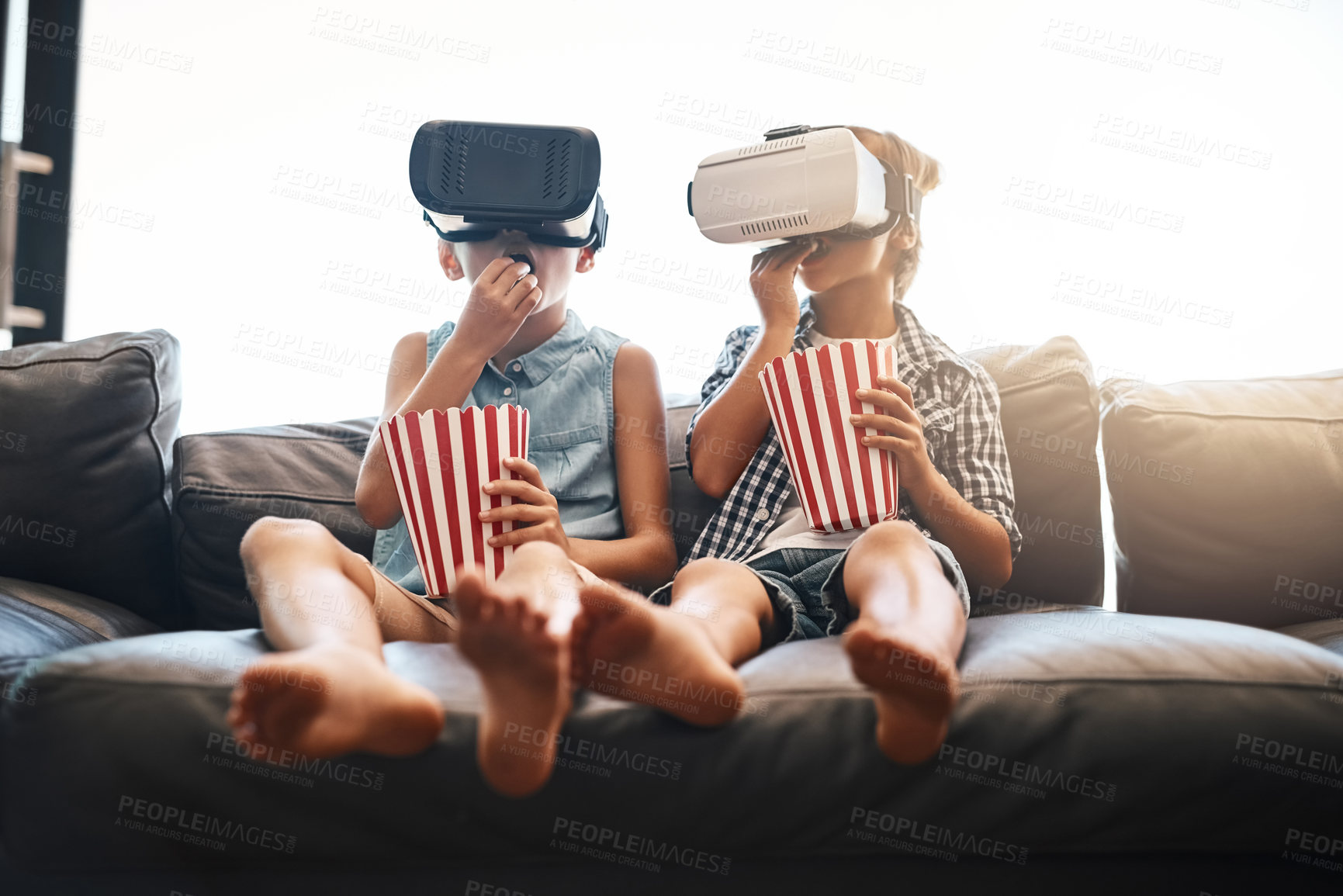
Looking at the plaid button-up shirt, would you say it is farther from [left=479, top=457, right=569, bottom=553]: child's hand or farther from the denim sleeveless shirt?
[left=479, top=457, right=569, bottom=553]: child's hand

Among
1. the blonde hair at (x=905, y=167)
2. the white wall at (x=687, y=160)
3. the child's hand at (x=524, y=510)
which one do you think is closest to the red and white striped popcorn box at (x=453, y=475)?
the child's hand at (x=524, y=510)

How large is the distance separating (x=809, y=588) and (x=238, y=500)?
0.83 m

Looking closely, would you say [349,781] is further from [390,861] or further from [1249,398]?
[1249,398]

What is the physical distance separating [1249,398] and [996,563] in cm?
54

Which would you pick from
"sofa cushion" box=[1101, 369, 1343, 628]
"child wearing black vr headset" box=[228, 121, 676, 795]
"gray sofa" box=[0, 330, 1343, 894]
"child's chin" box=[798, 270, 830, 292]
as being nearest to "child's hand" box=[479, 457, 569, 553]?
"child wearing black vr headset" box=[228, 121, 676, 795]

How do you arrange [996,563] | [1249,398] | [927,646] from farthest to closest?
[1249,398] < [996,563] < [927,646]

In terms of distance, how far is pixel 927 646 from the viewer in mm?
649

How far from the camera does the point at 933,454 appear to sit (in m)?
1.14

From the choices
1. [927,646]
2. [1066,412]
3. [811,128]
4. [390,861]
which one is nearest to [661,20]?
[811,128]

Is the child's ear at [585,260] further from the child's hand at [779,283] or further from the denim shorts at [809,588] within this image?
the denim shorts at [809,588]

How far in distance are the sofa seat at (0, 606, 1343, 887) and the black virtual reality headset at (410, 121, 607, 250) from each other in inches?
24.0

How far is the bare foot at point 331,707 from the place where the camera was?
0.59m

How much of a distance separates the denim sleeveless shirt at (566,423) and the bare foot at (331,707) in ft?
1.67

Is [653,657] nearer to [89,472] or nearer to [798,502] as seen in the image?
[798,502]
